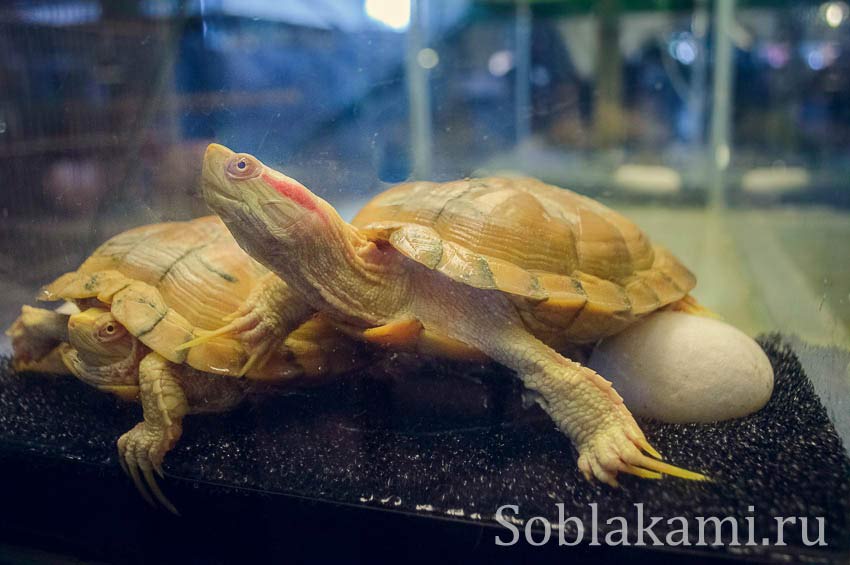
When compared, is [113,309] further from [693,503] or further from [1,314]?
[693,503]

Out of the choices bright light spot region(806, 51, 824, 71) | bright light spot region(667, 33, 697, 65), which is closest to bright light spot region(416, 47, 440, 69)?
bright light spot region(667, 33, 697, 65)

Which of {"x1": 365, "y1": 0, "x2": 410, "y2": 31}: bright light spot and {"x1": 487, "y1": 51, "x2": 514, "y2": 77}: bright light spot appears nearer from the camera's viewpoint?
{"x1": 365, "y1": 0, "x2": 410, "y2": 31}: bright light spot

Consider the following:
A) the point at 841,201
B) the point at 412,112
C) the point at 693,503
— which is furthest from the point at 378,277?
the point at 841,201

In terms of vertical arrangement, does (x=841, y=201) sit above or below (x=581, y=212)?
below

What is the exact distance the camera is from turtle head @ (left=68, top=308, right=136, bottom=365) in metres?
1.32

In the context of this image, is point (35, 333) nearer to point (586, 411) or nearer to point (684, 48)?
point (586, 411)

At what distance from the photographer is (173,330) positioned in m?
1.30

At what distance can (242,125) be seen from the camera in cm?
132

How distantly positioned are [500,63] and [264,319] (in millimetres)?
2742

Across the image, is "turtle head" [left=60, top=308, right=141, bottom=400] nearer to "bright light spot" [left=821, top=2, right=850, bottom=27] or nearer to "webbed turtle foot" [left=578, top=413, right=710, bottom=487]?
"webbed turtle foot" [left=578, top=413, right=710, bottom=487]

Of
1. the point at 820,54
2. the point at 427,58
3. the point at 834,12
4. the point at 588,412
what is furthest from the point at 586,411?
the point at 820,54

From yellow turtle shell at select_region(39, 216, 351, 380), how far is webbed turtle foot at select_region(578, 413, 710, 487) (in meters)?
0.56

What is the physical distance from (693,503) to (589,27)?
3410 mm

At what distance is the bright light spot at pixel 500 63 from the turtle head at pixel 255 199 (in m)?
2.58
